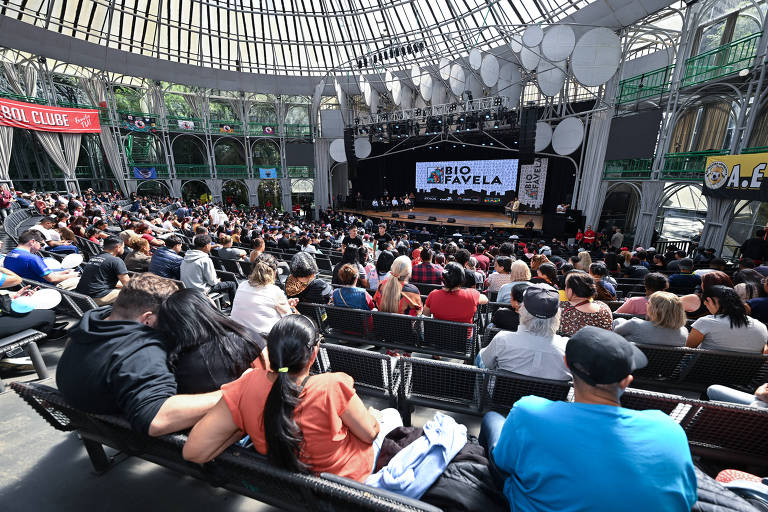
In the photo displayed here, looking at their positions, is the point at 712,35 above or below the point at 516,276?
above

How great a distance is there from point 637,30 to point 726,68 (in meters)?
4.18

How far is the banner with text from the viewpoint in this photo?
60.2 ft

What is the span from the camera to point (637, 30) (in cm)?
1137

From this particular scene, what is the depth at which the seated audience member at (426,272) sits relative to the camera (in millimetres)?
4906

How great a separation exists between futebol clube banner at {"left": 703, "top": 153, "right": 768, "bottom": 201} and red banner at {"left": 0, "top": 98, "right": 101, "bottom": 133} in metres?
26.4

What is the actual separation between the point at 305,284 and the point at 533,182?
18666mm

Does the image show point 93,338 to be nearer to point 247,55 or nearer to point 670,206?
point 670,206

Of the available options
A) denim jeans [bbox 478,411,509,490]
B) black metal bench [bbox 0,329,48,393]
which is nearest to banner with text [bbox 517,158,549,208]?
denim jeans [bbox 478,411,509,490]

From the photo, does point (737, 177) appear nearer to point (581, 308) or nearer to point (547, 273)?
point (547, 273)

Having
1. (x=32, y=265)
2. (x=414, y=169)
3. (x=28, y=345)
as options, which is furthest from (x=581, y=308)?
(x=414, y=169)

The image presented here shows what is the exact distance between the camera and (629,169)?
12055 millimetres

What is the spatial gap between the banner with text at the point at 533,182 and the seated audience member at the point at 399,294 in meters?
17.9

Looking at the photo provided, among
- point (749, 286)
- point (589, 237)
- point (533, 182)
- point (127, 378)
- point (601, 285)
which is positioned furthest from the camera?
point (533, 182)

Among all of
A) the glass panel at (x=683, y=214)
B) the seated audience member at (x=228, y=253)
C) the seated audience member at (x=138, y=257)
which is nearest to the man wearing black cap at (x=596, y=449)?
the seated audience member at (x=138, y=257)
